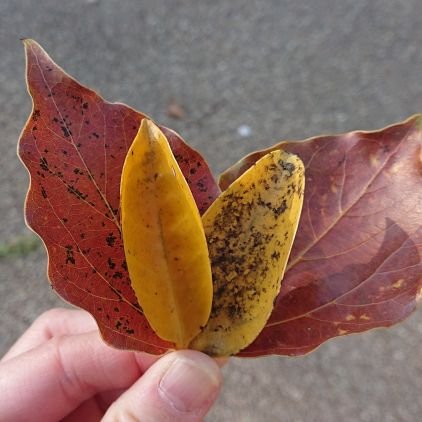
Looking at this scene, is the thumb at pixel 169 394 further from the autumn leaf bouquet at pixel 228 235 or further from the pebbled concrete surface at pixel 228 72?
the pebbled concrete surface at pixel 228 72

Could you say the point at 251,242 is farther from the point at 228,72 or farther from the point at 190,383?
the point at 228,72

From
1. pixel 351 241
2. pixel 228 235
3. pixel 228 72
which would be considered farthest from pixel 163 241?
pixel 228 72

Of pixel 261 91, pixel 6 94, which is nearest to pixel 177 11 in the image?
pixel 261 91

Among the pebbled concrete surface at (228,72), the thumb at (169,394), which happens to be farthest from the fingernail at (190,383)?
the pebbled concrete surface at (228,72)

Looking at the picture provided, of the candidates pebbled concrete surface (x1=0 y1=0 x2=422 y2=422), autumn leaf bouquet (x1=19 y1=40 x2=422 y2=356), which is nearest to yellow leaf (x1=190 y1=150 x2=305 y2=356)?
autumn leaf bouquet (x1=19 y1=40 x2=422 y2=356)

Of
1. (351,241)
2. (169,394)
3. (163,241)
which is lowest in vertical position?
(169,394)

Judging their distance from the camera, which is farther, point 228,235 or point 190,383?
point 190,383

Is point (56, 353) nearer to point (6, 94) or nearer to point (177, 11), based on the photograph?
point (6, 94)
